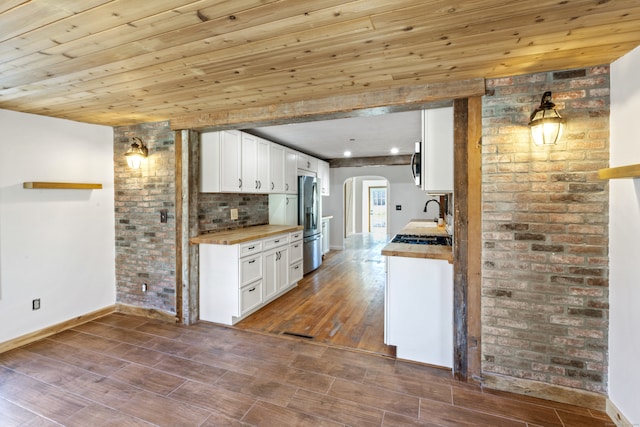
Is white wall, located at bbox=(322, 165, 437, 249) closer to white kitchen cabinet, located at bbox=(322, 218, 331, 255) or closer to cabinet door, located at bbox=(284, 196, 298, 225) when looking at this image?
white kitchen cabinet, located at bbox=(322, 218, 331, 255)

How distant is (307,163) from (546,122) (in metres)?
4.32

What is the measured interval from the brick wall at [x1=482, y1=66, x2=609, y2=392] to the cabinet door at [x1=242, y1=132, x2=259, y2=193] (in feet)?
9.10

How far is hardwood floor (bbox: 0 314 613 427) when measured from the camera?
1924 millimetres

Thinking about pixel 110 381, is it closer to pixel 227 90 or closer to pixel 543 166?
pixel 227 90

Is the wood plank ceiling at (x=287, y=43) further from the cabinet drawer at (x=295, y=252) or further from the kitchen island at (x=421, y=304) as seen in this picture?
the cabinet drawer at (x=295, y=252)

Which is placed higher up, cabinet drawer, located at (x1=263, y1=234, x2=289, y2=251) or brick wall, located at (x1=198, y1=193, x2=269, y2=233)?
brick wall, located at (x1=198, y1=193, x2=269, y2=233)

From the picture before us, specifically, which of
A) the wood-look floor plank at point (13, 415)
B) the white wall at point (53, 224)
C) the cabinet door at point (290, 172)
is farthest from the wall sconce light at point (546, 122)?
the white wall at point (53, 224)

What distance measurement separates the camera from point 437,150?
8.32 ft

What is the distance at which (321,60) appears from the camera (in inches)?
74.7

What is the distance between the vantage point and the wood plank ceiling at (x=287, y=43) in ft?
4.48

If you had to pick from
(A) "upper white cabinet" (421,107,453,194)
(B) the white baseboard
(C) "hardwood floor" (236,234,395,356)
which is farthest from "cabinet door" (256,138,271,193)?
(B) the white baseboard

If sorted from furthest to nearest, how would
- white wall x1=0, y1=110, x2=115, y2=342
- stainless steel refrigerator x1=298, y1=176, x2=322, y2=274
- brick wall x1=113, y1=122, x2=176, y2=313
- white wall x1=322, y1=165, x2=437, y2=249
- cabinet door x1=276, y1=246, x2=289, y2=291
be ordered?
white wall x1=322, y1=165, x2=437, y2=249, stainless steel refrigerator x1=298, y1=176, x2=322, y2=274, cabinet door x1=276, y1=246, x2=289, y2=291, brick wall x1=113, y1=122, x2=176, y2=313, white wall x1=0, y1=110, x2=115, y2=342

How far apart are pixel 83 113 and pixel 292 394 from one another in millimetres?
3359

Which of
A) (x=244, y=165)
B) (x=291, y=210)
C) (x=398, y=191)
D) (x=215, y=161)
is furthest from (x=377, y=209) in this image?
(x=215, y=161)
